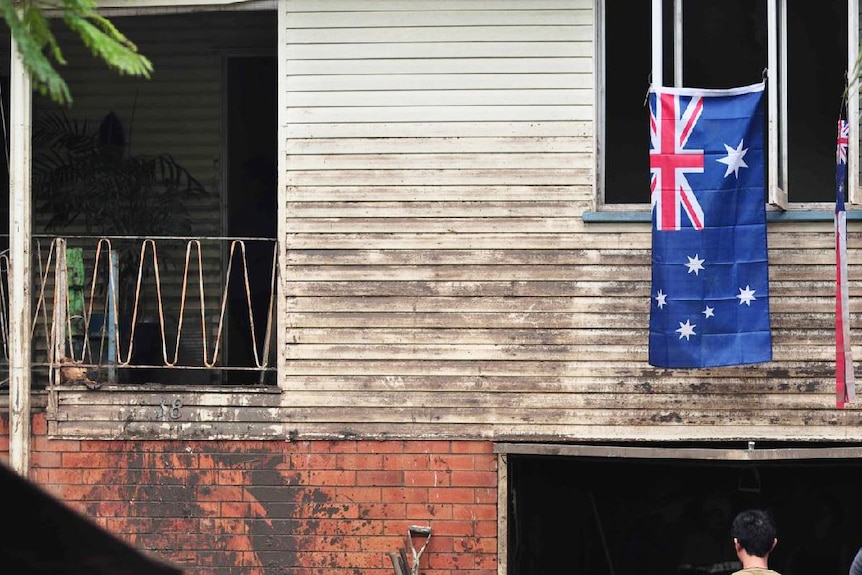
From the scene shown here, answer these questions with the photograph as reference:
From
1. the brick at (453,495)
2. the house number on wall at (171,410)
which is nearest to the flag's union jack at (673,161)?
the brick at (453,495)

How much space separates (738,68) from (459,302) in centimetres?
234

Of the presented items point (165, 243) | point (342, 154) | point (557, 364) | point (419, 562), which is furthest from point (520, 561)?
point (165, 243)

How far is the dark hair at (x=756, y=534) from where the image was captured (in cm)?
529

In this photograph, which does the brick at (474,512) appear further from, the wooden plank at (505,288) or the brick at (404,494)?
the wooden plank at (505,288)

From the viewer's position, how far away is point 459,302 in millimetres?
8180

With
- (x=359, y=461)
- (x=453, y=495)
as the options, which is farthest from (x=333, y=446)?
(x=453, y=495)

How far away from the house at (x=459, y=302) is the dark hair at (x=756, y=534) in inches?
104

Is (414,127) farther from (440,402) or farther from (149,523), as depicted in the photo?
(149,523)

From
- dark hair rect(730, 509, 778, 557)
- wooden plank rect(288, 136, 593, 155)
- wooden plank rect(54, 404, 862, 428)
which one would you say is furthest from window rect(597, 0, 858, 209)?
dark hair rect(730, 509, 778, 557)

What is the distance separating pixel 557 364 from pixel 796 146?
6.94 feet

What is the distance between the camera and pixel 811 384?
26.5ft

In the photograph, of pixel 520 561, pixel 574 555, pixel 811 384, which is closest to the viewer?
pixel 811 384

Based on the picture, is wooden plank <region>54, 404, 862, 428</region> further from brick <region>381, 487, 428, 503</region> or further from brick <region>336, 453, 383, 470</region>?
brick <region>381, 487, 428, 503</region>

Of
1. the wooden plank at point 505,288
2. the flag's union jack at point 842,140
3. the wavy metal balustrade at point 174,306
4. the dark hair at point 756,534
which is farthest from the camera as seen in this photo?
the wavy metal balustrade at point 174,306
